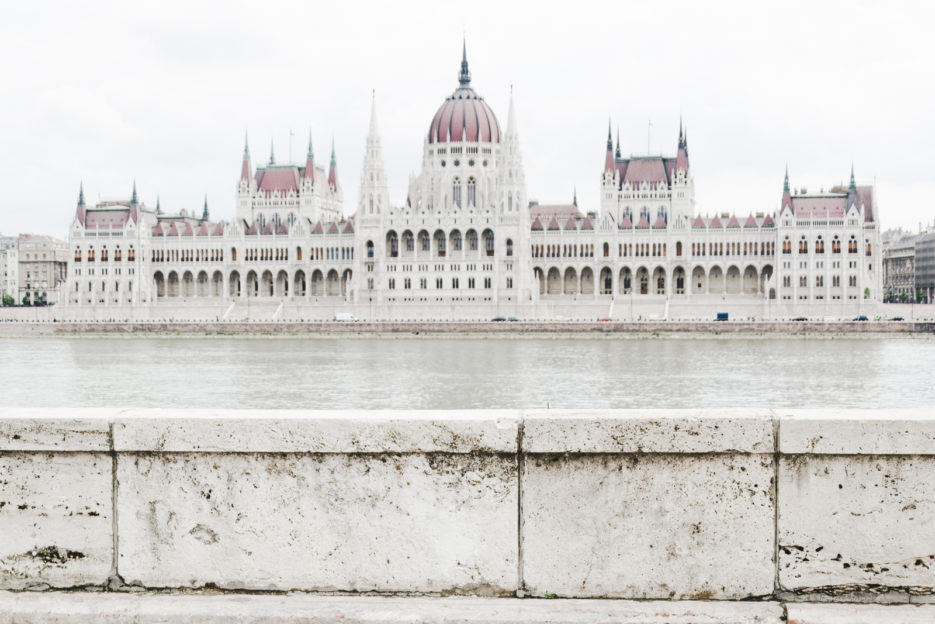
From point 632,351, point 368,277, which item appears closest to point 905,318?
point 632,351

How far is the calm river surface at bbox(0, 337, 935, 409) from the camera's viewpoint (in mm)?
32875

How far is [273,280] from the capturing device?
101 metres

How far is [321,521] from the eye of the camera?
4.08 meters

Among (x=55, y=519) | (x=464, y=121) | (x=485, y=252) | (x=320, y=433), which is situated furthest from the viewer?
Answer: (x=464, y=121)

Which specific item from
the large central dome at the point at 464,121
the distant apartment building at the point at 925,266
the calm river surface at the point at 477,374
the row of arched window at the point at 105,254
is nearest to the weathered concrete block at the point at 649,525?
the calm river surface at the point at 477,374

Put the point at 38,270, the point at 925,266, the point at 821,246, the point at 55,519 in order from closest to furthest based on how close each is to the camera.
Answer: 1. the point at 55,519
2. the point at 821,246
3. the point at 925,266
4. the point at 38,270

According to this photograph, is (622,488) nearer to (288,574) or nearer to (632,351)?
(288,574)

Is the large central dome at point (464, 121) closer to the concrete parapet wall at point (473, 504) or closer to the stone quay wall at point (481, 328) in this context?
the stone quay wall at point (481, 328)

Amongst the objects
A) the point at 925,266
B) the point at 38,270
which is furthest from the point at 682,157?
the point at 38,270

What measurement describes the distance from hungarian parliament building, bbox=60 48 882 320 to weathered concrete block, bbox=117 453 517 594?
81.9 metres

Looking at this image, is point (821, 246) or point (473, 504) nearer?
point (473, 504)

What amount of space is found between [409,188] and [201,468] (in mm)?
102092

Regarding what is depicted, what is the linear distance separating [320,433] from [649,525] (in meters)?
1.25

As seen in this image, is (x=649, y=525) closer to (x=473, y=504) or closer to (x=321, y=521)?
(x=473, y=504)
